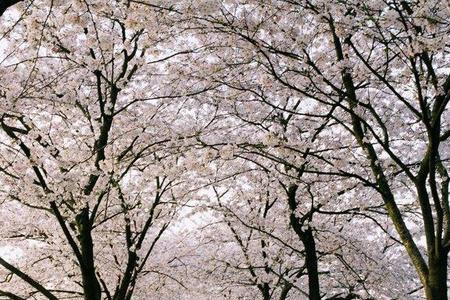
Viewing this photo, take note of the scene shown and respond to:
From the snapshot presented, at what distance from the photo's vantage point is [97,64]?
8695 mm

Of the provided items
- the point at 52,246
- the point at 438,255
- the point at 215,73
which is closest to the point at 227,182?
the point at 52,246

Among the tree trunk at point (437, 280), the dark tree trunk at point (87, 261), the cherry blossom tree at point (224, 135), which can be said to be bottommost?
the tree trunk at point (437, 280)

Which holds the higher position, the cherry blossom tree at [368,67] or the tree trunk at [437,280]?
the cherry blossom tree at [368,67]

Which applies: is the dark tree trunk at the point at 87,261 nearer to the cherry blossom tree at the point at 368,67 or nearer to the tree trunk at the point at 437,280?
the cherry blossom tree at the point at 368,67

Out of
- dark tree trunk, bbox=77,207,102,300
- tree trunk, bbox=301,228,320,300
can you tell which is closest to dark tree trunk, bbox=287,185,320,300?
tree trunk, bbox=301,228,320,300

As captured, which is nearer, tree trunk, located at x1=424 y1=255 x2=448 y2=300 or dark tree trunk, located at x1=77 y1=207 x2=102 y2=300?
tree trunk, located at x1=424 y1=255 x2=448 y2=300

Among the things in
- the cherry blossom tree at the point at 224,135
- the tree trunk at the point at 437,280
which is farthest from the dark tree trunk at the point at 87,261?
the tree trunk at the point at 437,280

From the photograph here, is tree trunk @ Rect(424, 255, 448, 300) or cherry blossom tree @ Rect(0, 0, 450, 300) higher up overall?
cherry blossom tree @ Rect(0, 0, 450, 300)

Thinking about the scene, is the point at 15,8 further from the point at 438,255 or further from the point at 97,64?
the point at 438,255

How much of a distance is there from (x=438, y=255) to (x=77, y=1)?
Result: 531 cm

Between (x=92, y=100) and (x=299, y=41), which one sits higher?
(x=92, y=100)

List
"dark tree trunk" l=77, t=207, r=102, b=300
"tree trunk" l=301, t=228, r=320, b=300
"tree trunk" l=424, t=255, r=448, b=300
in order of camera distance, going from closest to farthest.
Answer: "tree trunk" l=424, t=255, r=448, b=300, "dark tree trunk" l=77, t=207, r=102, b=300, "tree trunk" l=301, t=228, r=320, b=300

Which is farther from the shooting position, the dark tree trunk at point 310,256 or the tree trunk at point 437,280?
the dark tree trunk at point 310,256

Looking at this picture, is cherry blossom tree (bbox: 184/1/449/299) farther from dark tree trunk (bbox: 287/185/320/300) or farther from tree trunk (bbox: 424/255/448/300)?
dark tree trunk (bbox: 287/185/320/300)
